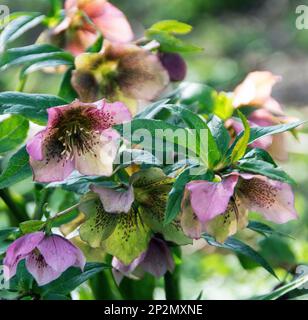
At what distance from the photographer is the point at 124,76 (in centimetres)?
105

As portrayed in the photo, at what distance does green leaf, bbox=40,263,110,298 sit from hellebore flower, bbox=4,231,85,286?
0.16 feet

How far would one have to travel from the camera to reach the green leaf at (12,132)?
0.92m

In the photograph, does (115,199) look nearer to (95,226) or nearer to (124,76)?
(95,226)

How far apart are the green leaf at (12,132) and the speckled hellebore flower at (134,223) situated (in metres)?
0.14

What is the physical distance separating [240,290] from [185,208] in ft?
2.33

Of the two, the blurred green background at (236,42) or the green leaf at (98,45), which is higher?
the green leaf at (98,45)

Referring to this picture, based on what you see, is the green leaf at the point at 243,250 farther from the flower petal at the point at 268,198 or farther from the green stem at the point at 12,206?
the green stem at the point at 12,206

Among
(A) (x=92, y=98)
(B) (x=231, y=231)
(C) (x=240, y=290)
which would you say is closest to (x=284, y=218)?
(B) (x=231, y=231)

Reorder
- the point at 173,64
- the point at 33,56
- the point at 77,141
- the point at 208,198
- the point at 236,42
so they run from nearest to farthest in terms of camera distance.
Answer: the point at 208,198
the point at 77,141
the point at 33,56
the point at 173,64
the point at 236,42

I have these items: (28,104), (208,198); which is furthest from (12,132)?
(208,198)

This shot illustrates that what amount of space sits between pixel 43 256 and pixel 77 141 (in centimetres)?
13

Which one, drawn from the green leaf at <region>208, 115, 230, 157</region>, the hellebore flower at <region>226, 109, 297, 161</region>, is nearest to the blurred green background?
the hellebore flower at <region>226, 109, 297, 161</region>

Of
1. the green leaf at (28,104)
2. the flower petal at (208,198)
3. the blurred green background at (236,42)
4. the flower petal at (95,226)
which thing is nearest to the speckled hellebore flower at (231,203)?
the flower petal at (208,198)

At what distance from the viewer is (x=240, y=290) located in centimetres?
146
